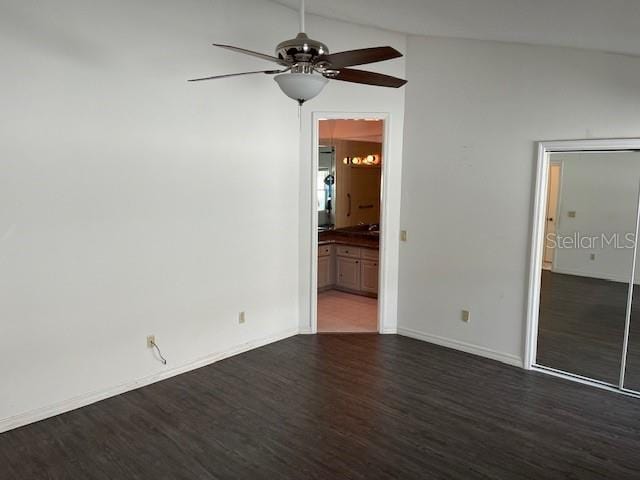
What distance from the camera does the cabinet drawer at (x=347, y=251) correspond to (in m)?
6.61

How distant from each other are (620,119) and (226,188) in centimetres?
325

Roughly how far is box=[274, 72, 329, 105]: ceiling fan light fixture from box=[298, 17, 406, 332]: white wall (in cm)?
214

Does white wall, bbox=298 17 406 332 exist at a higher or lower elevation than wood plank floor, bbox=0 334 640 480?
higher

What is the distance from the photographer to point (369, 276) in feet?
21.3

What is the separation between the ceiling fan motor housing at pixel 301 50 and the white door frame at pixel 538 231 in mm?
2387

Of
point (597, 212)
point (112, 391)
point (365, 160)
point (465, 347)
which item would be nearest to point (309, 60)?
point (597, 212)

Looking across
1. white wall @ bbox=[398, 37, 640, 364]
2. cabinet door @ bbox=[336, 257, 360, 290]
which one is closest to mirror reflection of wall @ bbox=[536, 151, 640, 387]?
white wall @ bbox=[398, 37, 640, 364]

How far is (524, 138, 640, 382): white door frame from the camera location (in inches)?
149

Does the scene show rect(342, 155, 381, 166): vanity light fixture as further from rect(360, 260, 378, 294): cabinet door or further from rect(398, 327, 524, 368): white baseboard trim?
rect(398, 327, 524, 368): white baseboard trim

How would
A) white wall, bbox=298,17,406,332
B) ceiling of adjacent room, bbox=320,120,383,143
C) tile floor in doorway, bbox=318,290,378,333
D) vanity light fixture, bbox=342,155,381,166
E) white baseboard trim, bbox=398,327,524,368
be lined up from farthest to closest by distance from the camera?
1. vanity light fixture, bbox=342,155,381,166
2. ceiling of adjacent room, bbox=320,120,383,143
3. tile floor in doorway, bbox=318,290,378,333
4. white wall, bbox=298,17,406,332
5. white baseboard trim, bbox=398,327,524,368

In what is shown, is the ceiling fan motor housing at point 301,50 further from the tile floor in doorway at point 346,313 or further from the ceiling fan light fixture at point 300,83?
the tile floor in doorway at point 346,313

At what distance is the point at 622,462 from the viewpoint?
2.82m

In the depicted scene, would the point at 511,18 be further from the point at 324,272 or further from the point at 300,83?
the point at 324,272

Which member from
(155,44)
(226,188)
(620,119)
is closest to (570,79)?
(620,119)
